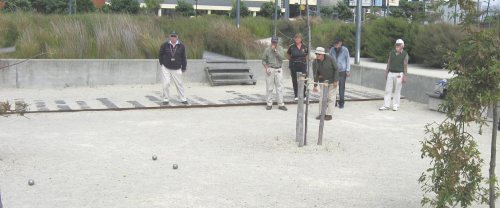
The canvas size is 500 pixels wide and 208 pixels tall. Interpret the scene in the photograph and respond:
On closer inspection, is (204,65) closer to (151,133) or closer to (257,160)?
(151,133)

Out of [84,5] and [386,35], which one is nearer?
[386,35]

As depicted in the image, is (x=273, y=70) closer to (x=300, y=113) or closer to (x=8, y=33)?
(x=300, y=113)

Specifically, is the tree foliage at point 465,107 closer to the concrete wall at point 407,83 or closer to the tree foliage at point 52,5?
the concrete wall at point 407,83

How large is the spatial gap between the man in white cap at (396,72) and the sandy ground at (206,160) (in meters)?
0.93

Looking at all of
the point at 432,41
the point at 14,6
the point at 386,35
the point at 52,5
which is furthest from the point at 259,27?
the point at 52,5

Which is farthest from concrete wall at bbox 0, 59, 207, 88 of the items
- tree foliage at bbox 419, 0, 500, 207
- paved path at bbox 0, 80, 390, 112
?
tree foliage at bbox 419, 0, 500, 207

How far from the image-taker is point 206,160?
25.5ft

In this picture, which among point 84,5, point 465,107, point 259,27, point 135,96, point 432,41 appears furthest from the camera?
point 84,5

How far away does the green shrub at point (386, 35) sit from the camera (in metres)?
19.0

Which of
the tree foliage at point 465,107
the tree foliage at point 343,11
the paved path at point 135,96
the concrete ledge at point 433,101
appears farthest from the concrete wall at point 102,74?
the tree foliage at point 343,11

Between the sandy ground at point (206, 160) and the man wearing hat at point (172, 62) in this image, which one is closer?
the sandy ground at point (206, 160)

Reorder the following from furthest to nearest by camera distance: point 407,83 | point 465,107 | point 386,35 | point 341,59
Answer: point 386,35 < point 407,83 < point 341,59 < point 465,107

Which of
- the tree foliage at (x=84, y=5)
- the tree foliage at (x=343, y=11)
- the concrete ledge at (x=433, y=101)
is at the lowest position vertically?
the concrete ledge at (x=433, y=101)

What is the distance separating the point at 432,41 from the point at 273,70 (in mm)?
6860
